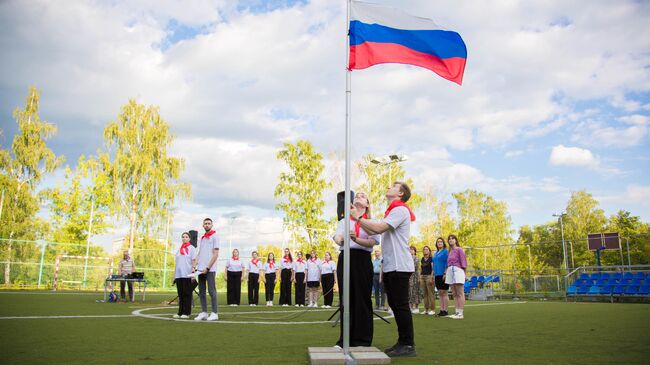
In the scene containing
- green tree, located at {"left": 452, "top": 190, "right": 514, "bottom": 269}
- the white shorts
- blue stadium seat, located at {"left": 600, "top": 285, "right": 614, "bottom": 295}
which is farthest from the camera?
green tree, located at {"left": 452, "top": 190, "right": 514, "bottom": 269}

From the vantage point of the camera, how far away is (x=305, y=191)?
34.7 m

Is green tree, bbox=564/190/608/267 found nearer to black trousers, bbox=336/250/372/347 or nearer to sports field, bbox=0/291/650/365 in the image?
sports field, bbox=0/291/650/365

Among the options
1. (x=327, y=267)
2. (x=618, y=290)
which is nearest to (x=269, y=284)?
(x=327, y=267)

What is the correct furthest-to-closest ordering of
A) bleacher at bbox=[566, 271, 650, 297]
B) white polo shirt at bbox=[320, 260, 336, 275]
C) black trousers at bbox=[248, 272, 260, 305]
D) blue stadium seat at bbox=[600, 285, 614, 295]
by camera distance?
blue stadium seat at bbox=[600, 285, 614, 295] < bleacher at bbox=[566, 271, 650, 297] < black trousers at bbox=[248, 272, 260, 305] < white polo shirt at bbox=[320, 260, 336, 275]

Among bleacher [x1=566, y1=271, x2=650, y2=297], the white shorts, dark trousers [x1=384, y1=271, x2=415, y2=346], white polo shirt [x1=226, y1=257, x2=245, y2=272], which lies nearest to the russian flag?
dark trousers [x1=384, y1=271, x2=415, y2=346]

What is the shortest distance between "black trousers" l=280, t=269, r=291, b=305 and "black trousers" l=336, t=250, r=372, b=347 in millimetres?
13233

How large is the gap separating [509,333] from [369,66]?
498cm

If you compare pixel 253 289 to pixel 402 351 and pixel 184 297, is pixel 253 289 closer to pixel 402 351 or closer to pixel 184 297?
pixel 184 297

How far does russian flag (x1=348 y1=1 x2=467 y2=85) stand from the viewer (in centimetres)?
601

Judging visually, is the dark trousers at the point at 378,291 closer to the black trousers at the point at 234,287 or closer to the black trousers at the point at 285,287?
the black trousers at the point at 285,287

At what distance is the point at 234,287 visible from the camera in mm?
17750

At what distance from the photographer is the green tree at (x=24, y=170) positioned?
108 ft

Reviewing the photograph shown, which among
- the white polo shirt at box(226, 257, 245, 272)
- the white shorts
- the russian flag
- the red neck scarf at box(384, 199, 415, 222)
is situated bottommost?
the white shorts

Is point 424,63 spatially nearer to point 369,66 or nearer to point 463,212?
point 369,66
